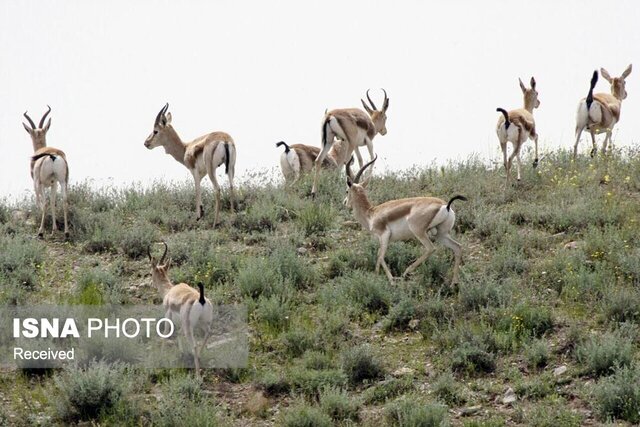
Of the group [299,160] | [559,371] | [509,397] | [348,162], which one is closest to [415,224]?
[348,162]

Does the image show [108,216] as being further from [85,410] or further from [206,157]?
[85,410]

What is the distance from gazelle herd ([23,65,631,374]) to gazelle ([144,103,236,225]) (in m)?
0.02

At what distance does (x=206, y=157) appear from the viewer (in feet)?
59.2

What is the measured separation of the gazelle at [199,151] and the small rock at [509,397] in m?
7.01

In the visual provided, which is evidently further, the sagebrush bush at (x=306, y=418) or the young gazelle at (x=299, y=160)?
the young gazelle at (x=299, y=160)

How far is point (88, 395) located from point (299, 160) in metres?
8.98

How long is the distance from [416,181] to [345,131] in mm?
1562

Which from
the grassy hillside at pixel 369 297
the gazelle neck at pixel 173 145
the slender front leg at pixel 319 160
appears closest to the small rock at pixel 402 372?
the grassy hillside at pixel 369 297

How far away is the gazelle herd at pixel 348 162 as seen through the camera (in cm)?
1493

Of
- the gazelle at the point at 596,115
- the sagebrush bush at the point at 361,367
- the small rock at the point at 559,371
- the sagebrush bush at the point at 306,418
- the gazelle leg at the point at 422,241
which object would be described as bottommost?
the sagebrush bush at the point at 306,418

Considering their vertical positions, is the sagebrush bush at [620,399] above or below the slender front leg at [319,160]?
below

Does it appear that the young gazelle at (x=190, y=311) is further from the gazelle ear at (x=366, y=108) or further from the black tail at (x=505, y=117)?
the gazelle ear at (x=366, y=108)

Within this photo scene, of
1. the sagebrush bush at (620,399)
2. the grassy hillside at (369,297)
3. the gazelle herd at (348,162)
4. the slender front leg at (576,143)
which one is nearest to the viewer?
the sagebrush bush at (620,399)

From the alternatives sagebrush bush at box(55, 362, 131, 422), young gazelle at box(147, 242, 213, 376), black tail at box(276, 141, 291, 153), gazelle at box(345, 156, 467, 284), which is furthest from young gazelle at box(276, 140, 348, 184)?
sagebrush bush at box(55, 362, 131, 422)
